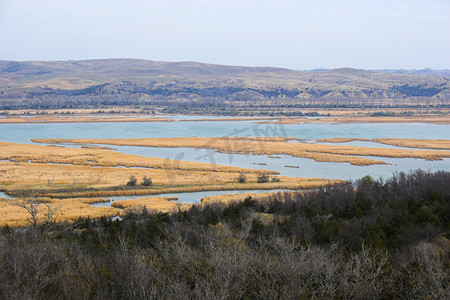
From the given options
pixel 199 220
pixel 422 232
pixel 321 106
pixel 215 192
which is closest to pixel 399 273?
pixel 422 232

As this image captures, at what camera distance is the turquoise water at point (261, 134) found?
48500 mm

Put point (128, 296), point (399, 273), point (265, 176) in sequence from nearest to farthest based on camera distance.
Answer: point (128, 296)
point (399, 273)
point (265, 176)

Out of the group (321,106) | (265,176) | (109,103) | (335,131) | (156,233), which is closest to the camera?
(156,233)

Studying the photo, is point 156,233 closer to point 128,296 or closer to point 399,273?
point 128,296

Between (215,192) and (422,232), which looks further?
(215,192)

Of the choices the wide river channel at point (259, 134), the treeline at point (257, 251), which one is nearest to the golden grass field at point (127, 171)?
the wide river channel at point (259, 134)

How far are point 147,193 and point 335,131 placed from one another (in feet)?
179

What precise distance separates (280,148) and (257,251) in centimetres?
4974

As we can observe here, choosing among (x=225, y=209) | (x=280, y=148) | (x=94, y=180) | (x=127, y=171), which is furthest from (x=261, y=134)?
(x=225, y=209)

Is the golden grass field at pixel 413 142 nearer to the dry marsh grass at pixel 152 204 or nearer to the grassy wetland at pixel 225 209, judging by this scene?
the grassy wetland at pixel 225 209

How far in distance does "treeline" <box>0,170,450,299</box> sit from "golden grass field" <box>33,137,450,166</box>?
65.7 feet

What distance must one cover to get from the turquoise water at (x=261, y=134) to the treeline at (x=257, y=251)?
13255mm

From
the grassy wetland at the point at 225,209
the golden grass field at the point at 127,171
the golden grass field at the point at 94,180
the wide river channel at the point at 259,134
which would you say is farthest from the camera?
the wide river channel at the point at 259,134

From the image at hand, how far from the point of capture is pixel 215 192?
3906cm
